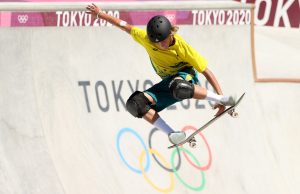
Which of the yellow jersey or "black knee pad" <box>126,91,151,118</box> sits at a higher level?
the yellow jersey

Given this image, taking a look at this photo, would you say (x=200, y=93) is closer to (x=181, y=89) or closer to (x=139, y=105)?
(x=181, y=89)

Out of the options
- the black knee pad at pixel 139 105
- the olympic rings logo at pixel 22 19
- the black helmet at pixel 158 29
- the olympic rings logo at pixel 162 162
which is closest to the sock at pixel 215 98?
the black knee pad at pixel 139 105

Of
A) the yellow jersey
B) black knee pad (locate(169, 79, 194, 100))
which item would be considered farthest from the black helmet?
black knee pad (locate(169, 79, 194, 100))

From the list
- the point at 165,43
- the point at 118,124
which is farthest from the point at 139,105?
the point at 118,124

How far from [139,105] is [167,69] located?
0.73 m

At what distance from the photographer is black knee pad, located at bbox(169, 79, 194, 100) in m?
10.7

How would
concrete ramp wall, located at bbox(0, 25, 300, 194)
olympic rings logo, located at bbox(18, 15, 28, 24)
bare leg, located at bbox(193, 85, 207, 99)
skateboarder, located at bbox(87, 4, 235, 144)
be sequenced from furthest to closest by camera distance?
1. olympic rings logo, located at bbox(18, 15, 28, 24)
2. concrete ramp wall, located at bbox(0, 25, 300, 194)
3. bare leg, located at bbox(193, 85, 207, 99)
4. skateboarder, located at bbox(87, 4, 235, 144)

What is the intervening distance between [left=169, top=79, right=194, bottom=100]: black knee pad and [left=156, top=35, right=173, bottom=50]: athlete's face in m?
0.51

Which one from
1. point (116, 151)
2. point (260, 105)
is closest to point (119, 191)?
point (116, 151)

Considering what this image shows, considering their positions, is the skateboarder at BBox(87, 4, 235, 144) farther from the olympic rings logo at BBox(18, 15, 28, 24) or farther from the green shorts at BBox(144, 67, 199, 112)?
the olympic rings logo at BBox(18, 15, 28, 24)

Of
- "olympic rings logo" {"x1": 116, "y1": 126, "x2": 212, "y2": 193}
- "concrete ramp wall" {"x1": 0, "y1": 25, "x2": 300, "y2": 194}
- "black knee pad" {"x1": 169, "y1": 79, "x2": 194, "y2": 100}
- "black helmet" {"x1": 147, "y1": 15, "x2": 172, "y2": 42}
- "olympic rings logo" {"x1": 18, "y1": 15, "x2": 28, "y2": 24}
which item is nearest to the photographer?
"black helmet" {"x1": 147, "y1": 15, "x2": 172, "y2": 42}

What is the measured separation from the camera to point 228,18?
48.9ft

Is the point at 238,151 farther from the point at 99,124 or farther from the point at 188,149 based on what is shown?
the point at 99,124

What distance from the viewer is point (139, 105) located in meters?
10.9
